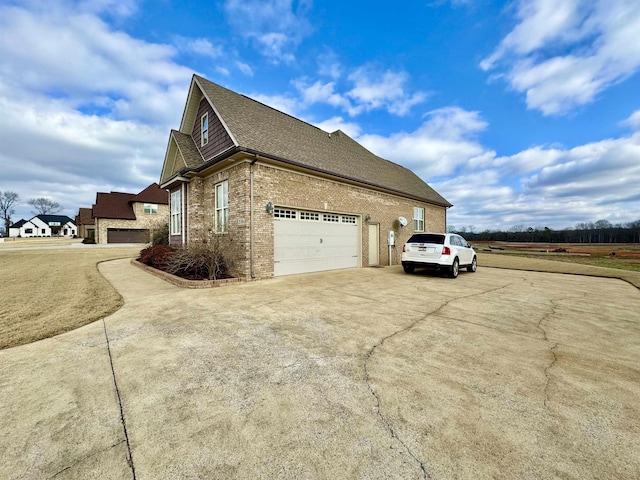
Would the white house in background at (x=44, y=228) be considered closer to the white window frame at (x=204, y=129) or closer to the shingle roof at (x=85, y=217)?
the shingle roof at (x=85, y=217)

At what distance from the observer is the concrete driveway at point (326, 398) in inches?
72.0

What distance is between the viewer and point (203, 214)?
11984mm

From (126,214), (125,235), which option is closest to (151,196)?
(126,214)

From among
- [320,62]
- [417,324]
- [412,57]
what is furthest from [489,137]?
[417,324]

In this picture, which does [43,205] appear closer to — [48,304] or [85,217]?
Answer: [85,217]

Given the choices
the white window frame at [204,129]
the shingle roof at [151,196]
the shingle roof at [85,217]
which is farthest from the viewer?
the shingle roof at [85,217]

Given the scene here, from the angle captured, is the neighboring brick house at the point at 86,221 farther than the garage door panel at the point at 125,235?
Yes

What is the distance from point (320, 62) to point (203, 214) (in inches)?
380

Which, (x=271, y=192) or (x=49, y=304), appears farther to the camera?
(x=271, y=192)

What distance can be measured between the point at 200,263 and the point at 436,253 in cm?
846

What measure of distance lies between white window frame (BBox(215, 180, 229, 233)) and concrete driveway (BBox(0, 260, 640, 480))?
5256 millimetres

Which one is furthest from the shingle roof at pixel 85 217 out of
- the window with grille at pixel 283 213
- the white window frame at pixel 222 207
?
the window with grille at pixel 283 213

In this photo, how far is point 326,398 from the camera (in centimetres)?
Result: 258

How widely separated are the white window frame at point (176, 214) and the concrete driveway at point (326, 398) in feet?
30.5
